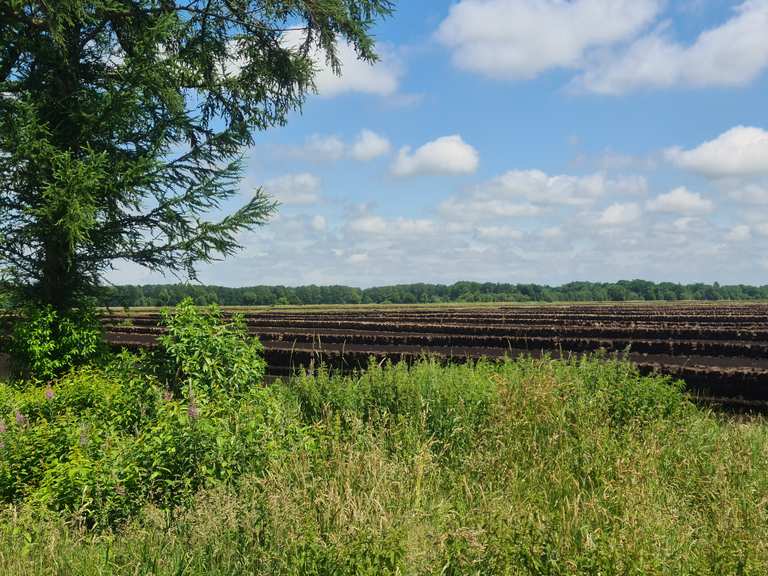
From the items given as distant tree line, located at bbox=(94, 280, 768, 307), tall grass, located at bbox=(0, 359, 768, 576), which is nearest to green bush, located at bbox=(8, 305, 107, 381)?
tall grass, located at bbox=(0, 359, 768, 576)

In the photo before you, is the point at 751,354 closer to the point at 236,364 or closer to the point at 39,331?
the point at 236,364

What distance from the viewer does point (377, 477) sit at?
516 centimetres

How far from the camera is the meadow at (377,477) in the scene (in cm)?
418

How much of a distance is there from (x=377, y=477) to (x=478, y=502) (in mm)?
843

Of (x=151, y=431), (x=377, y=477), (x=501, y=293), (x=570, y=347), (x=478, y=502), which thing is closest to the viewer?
(x=377, y=477)

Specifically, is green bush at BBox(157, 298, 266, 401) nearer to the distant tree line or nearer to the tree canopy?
the tree canopy

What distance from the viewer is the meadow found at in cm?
418

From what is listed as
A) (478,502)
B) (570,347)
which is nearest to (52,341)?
(478,502)

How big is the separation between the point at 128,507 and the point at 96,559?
126cm

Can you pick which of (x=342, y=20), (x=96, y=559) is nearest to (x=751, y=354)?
(x=342, y=20)

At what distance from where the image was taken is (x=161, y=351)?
9.30 metres

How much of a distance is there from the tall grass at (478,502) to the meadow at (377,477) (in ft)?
0.07

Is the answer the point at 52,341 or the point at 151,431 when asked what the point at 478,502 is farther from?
the point at 52,341

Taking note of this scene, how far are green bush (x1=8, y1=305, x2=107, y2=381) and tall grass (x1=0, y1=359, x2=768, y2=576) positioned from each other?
843cm
